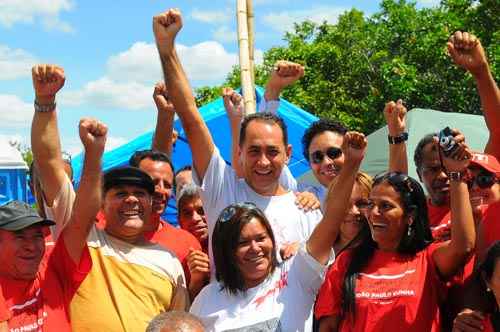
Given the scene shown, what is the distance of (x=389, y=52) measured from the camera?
2147 centimetres

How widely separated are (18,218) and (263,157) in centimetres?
138

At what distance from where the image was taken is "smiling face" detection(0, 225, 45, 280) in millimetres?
3387

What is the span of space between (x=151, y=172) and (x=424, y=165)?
176cm

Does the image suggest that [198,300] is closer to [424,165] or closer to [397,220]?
[397,220]

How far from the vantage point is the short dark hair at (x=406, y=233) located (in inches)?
136

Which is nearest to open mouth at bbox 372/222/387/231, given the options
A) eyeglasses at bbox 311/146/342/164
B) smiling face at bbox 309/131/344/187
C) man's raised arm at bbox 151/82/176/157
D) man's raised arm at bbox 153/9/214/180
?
man's raised arm at bbox 153/9/214/180

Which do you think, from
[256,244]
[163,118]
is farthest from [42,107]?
[163,118]

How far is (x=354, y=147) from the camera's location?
3586 mm

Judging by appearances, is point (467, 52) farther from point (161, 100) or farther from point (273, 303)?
point (161, 100)

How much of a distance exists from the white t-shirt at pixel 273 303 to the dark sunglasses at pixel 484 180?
0.96 metres

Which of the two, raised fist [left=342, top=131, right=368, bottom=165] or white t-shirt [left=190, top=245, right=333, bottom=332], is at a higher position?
raised fist [left=342, top=131, right=368, bottom=165]

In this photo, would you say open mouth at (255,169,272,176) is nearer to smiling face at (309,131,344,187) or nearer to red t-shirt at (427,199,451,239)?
smiling face at (309,131,344,187)

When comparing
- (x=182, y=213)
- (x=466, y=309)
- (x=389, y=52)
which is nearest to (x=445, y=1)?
(x=389, y=52)

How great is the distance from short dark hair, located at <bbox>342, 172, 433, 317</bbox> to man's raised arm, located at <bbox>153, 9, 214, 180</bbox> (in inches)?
39.6
